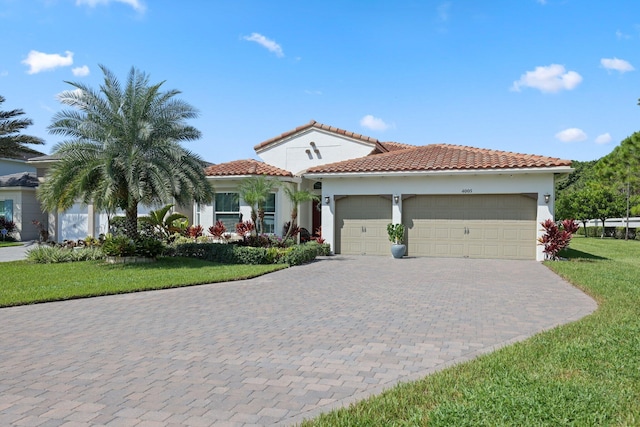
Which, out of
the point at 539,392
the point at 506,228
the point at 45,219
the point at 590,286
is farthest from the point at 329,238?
the point at 45,219

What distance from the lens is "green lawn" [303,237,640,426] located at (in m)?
3.65

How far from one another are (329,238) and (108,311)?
12.2 metres

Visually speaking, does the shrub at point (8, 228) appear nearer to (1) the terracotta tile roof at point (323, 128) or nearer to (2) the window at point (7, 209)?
(2) the window at point (7, 209)

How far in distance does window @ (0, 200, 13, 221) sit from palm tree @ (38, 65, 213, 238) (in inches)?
606

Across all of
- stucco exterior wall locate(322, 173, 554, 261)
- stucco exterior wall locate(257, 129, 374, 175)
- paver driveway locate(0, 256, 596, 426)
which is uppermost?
stucco exterior wall locate(257, 129, 374, 175)

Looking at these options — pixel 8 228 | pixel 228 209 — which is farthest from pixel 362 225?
pixel 8 228

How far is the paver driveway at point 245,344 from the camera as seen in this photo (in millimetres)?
4098

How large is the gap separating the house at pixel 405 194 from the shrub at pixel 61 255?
1733 millimetres

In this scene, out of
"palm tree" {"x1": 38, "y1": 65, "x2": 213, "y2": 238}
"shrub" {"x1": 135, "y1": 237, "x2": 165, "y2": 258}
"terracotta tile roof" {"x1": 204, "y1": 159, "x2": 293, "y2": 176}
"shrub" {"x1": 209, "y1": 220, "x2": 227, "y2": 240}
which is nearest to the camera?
"palm tree" {"x1": 38, "y1": 65, "x2": 213, "y2": 238}

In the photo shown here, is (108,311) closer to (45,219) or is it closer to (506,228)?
(506,228)

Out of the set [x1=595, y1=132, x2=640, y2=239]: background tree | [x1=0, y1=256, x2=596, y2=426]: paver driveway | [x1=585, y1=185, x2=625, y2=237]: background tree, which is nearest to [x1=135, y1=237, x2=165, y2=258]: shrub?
[x1=0, y1=256, x2=596, y2=426]: paver driveway

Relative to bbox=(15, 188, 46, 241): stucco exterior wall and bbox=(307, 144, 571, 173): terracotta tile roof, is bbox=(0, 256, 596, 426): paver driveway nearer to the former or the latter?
bbox=(307, 144, 571, 173): terracotta tile roof

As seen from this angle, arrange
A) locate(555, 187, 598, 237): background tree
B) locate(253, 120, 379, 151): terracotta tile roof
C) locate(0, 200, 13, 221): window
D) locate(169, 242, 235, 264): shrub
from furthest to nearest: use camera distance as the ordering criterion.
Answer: locate(555, 187, 598, 237): background tree
locate(0, 200, 13, 221): window
locate(253, 120, 379, 151): terracotta tile roof
locate(169, 242, 235, 264): shrub

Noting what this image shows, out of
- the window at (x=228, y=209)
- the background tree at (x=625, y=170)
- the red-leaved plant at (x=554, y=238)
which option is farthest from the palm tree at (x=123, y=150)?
the background tree at (x=625, y=170)
